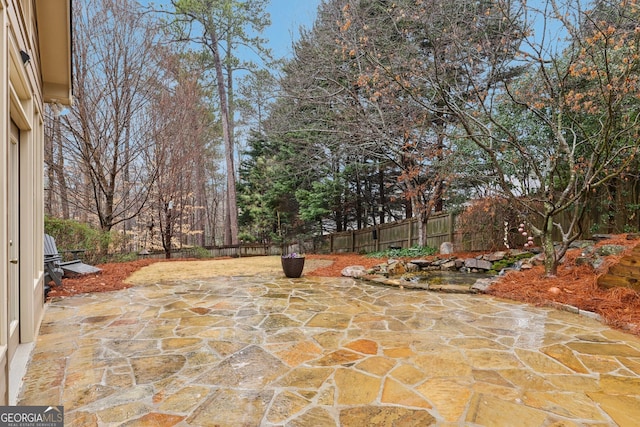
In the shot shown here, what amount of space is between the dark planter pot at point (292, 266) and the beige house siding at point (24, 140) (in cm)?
385

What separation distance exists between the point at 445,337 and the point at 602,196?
695cm

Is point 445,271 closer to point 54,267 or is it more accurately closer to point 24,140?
point 24,140

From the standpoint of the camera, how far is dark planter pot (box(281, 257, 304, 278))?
6.58 metres

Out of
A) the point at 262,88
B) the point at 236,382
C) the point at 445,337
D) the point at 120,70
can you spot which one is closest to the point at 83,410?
the point at 236,382

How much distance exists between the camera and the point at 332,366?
254 cm

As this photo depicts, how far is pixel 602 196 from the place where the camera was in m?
7.40

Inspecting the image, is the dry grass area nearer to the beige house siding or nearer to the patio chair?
the patio chair

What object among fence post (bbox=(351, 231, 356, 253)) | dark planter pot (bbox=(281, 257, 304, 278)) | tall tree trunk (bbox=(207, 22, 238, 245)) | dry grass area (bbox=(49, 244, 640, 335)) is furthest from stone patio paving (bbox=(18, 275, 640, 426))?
tall tree trunk (bbox=(207, 22, 238, 245))

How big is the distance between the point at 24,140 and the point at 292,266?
453 cm

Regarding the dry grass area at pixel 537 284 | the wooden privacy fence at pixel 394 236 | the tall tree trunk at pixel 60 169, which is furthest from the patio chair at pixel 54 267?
the wooden privacy fence at pixel 394 236

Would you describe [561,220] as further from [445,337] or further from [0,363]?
[0,363]

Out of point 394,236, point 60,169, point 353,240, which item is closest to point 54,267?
point 60,169

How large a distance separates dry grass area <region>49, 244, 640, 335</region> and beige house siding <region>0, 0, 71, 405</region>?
2265 millimetres

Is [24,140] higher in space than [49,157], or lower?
lower
